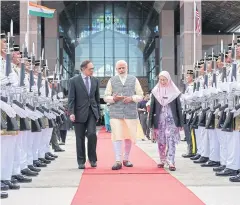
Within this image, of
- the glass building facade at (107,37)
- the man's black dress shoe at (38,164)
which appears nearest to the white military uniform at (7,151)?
the man's black dress shoe at (38,164)

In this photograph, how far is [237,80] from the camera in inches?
330

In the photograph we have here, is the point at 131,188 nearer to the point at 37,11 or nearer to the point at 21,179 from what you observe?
the point at 21,179

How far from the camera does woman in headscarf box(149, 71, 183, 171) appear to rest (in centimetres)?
1017

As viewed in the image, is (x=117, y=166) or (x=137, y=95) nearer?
(x=117, y=166)

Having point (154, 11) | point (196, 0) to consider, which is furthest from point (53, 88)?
point (154, 11)

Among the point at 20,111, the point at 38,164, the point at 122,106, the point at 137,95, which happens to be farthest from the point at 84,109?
the point at 20,111

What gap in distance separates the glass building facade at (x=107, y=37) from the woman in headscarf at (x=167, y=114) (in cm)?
3481

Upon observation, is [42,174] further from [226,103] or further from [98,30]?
[98,30]

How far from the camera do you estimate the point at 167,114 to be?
10.2 m

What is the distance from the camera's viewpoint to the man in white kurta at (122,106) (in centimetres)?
1036

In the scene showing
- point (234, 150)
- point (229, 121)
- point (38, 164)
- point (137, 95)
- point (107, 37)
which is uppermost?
point (107, 37)

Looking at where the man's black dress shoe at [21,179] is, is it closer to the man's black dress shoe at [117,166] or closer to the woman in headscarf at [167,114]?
the man's black dress shoe at [117,166]

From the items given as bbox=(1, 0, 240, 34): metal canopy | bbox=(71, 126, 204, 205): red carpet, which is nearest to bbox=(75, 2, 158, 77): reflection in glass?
bbox=(1, 0, 240, 34): metal canopy

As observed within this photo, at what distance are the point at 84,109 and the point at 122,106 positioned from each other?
2.30ft
